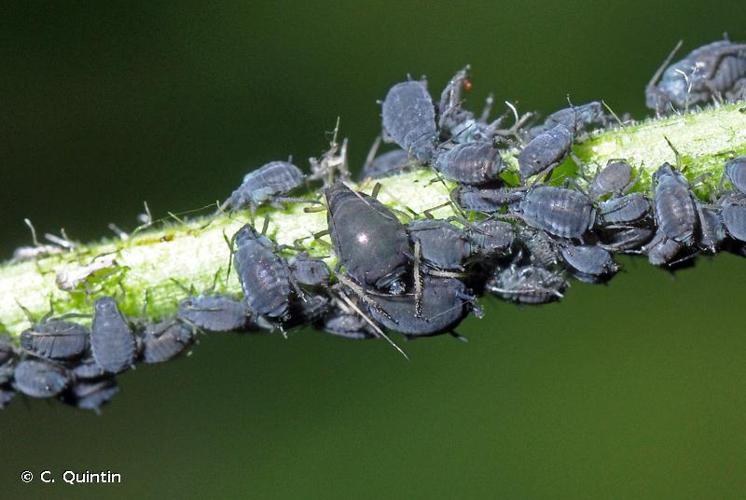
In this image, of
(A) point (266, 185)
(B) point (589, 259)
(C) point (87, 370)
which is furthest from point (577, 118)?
(C) point (87, 370)

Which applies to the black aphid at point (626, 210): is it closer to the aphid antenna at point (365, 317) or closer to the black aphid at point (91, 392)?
the aphid antenna at point (365, 317)

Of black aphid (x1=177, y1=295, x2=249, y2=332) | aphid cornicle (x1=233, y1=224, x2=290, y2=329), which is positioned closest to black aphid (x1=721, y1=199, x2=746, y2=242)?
aphid cornicle (x1=233, y1=224, x2=290, y2=329)

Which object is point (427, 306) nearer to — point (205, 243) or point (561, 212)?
point (561, 212)

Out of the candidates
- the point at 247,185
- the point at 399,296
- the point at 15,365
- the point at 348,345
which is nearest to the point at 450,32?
the point at 348,345

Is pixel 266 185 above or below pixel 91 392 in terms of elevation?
above

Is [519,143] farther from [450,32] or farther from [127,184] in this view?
[127,184]

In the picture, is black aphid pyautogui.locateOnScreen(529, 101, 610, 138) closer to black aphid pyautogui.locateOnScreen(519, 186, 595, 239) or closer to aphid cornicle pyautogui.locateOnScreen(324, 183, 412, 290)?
black aphid pyautogui.locateOnScreen(519, 186, 595, 239)
